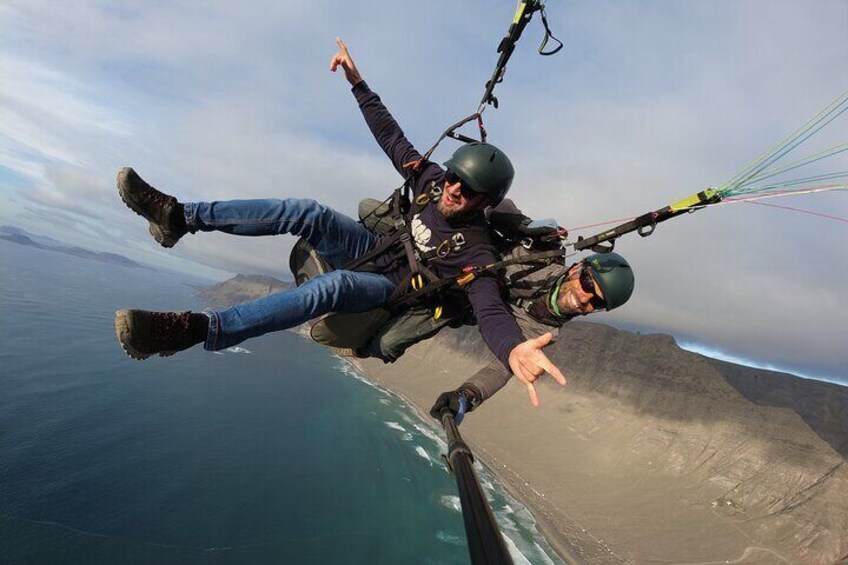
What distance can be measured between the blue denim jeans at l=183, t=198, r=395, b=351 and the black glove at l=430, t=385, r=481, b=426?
1024 millimetres

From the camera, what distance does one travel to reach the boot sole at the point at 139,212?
2930 mm

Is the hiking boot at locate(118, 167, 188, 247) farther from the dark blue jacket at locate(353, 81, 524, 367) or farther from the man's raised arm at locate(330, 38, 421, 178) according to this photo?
the man's raised arm at locate(330, 38, 421, 178)

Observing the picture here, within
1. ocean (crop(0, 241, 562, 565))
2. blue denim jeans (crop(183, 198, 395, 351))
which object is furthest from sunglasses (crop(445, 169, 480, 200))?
ocean (crop(0, 241, 562, 565))

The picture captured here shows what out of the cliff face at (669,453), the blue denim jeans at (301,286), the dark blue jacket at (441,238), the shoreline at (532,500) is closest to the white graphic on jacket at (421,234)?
the dark blue jacket at (441,238)

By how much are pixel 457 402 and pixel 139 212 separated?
2615 mm

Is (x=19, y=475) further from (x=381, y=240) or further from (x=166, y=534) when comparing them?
(x=381, y=240)

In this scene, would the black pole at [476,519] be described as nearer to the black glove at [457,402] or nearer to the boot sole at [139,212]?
the black glove at [457,402]

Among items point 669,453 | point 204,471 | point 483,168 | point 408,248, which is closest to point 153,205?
point 408,248

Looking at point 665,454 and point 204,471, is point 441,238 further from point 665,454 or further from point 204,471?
point 665,454

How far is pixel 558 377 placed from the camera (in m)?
1.87

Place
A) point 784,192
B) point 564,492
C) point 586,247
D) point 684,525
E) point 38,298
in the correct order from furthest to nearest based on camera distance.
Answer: point 38,298 < point 564,492 < point 684,525 < point 586,247 < point 784,192

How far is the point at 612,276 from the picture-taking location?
11.8 ft

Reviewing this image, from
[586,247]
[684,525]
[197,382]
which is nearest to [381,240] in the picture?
[586,247]

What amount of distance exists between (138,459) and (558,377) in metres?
59.7
